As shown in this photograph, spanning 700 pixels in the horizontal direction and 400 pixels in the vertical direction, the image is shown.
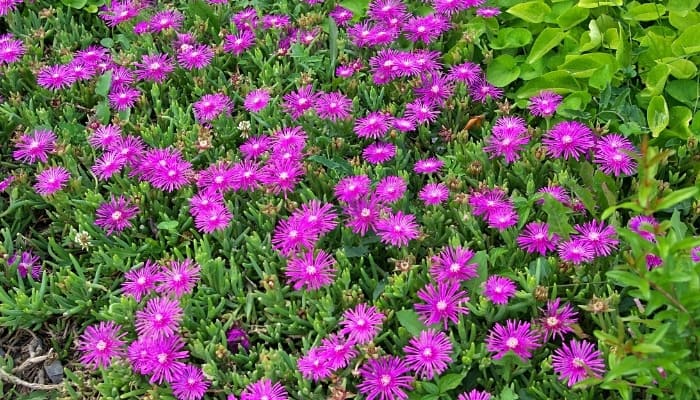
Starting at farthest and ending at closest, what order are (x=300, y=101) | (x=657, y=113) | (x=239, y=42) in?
(x=239, y=42), (x=300, y=101), (x=657, y=113)

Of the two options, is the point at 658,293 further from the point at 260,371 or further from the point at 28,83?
the point at 28,83

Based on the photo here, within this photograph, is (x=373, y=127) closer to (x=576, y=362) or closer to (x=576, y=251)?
(x=576, y=251)

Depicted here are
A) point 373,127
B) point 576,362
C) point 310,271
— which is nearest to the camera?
point 576,362

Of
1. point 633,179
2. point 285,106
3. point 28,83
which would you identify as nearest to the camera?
point 633,179

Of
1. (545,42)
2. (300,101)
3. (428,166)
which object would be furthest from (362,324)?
(545,42)

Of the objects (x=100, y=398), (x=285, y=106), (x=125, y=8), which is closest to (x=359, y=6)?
(x=285, y=106)

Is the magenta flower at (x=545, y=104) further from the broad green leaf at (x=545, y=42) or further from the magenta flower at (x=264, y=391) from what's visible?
the magenta flower at (x=264, y=391)

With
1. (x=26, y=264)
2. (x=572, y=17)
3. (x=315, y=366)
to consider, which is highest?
(x=572, y=17)
